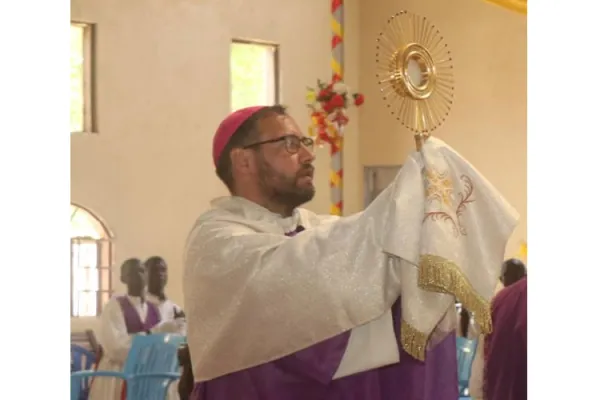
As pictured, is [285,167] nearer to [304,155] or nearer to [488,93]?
[304,155]

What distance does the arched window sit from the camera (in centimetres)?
1147

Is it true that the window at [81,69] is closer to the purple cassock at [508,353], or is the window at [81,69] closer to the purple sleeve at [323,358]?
the purple cassock at [508,353]

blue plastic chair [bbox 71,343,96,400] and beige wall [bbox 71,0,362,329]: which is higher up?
beige wall [bbox 71,0,362,329]

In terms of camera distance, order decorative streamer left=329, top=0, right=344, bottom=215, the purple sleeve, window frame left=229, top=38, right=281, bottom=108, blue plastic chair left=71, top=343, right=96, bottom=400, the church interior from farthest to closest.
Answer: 1. window frame left=229, top=38, right=281, bottom=108
2. decorative streamer left=329, top=0, right=344, bottom=215
3. the church interior
4. blue plastic chair left=71, top=343, right=96, bottom=400
5. the purple sleeve

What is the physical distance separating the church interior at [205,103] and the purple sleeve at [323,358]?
8.37 metres

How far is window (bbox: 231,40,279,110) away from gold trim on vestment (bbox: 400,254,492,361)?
10.2 m

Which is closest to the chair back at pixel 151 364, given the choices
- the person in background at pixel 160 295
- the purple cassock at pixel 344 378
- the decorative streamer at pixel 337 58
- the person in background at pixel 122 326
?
the person in background at pixel 122 326

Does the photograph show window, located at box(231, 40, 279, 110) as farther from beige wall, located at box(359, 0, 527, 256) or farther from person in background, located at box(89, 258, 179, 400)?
person in background, located at box(89, 258, 179, 400)

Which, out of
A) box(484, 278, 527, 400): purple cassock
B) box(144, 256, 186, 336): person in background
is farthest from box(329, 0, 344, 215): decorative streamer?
box(484, 278, 527, 400): purple cassock

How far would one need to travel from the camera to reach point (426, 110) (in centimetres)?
293

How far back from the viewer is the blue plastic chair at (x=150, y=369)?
25.4ft

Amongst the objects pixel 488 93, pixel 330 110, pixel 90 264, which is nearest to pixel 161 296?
pixel 90 264
